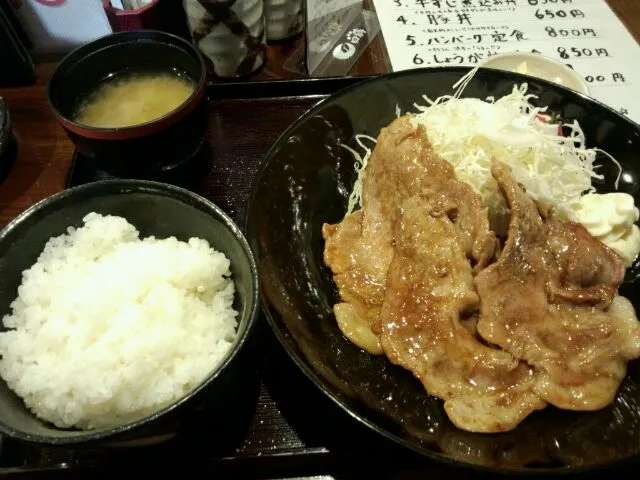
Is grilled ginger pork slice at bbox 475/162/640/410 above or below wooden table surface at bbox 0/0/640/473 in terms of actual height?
below

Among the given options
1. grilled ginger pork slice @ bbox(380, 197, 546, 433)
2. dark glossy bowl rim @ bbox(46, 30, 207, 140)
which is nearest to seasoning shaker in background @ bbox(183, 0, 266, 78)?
dark glossy bowl rim @ bbox(46, 30, 207, 140)

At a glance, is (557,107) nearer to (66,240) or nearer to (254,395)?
(254,395)

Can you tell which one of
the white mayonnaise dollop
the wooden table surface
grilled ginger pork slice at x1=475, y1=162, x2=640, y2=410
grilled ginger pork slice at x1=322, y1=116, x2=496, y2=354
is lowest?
the white mayonnaise dollop

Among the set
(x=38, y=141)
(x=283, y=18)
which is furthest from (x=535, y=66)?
(x=38, y=141)

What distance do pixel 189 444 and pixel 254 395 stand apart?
10.0 inches

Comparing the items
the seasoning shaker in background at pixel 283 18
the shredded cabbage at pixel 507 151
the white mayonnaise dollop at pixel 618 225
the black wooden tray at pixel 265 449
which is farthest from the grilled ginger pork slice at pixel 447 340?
the seasoning shaker in background at pixel 283 18

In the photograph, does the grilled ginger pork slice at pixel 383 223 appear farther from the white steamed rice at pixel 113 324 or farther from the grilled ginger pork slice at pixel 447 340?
the white steamed rice at pixel 113 324

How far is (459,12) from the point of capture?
329 cm

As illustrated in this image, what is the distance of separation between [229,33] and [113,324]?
67.7 inches

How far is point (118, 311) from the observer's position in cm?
151

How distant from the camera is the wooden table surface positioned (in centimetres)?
230

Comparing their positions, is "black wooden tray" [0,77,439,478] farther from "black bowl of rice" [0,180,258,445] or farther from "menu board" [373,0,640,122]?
"menu board" [373,0,640,122]

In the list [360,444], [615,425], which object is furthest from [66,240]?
[615,425]

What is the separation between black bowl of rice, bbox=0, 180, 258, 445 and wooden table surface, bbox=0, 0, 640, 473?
747 millimetres
